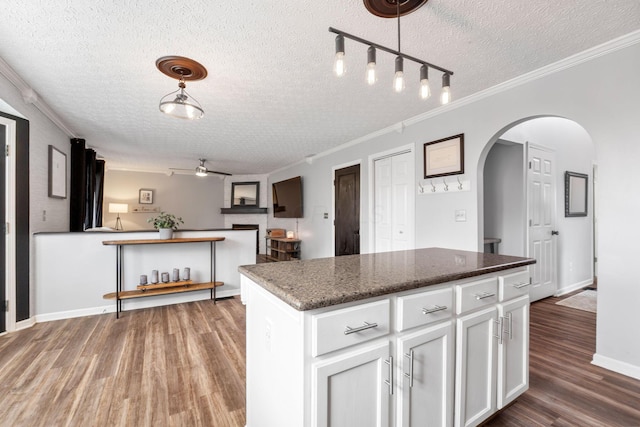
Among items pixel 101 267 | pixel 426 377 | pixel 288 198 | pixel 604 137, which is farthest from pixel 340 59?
pixel 288 198

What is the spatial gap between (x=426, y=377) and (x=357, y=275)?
0.51 meters

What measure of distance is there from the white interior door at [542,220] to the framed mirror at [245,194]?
21.0ft

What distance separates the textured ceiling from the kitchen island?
144 cm

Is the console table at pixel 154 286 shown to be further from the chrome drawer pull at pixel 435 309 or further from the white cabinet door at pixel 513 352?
the white cabinet door at pixel 513 352

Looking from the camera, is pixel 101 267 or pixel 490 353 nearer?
pixel 490 353

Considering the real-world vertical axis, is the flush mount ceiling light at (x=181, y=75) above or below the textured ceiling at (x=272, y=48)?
below

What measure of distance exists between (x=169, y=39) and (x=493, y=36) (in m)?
2.13

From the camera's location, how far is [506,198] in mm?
3689

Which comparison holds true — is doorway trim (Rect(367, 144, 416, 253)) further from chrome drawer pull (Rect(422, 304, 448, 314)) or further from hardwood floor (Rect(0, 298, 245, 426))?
chrome drawer pull (Rect(422, 304, 448, 314))

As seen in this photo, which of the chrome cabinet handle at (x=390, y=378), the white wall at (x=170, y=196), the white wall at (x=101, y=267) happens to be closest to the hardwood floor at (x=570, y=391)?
the chrome cabinet handle at (x=390, y=378)

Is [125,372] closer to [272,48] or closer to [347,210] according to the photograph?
[272,48]

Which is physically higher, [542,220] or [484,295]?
[542,220]

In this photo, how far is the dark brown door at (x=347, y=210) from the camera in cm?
454

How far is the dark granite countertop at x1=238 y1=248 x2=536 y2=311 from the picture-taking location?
990 mm
